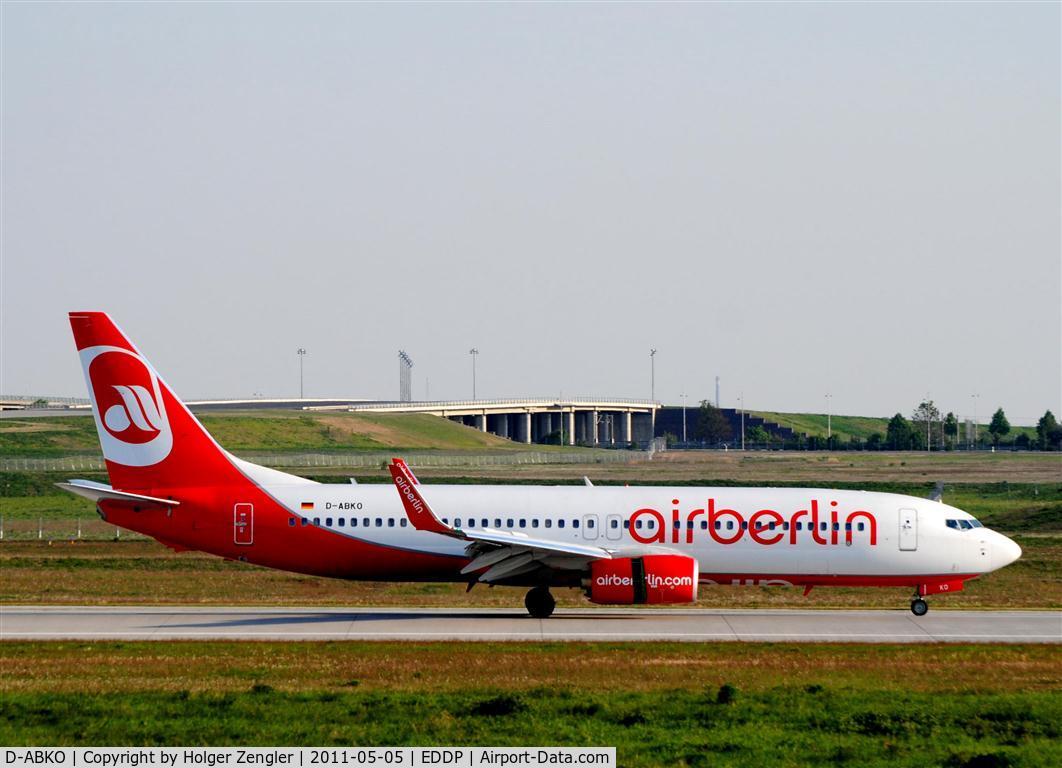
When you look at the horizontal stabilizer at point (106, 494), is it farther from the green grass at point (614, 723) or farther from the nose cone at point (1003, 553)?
→ the nose cone at point (1003, 553)

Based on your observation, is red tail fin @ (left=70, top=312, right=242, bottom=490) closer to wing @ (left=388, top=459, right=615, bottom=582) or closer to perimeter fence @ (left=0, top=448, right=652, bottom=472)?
wing @ (left=388, top=459, right=615, bottom=582)

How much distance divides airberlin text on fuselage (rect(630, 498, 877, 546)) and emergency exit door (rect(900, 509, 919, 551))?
700 millimetres

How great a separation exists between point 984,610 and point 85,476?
67.0 meters

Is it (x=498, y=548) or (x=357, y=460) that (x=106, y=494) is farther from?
(x=357, y=460)

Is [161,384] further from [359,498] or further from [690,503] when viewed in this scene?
[690,503]

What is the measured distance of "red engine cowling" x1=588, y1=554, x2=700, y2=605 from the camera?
32625 millimetres

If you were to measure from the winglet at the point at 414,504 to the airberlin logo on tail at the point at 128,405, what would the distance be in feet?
23.2

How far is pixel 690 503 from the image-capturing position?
3475cm

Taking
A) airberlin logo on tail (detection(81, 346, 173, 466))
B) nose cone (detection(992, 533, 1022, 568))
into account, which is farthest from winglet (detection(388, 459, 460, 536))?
nose cone (detection(992, 533, 1022, 568))

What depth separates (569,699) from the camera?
70.2ft

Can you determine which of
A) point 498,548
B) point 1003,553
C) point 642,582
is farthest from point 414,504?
point 1003,553

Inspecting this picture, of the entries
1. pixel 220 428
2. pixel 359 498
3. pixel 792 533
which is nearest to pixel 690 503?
pixel 792 533

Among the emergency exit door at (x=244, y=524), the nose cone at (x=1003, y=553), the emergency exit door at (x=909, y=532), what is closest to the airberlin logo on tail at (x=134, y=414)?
the emergency exit door at (x=244, y=524)

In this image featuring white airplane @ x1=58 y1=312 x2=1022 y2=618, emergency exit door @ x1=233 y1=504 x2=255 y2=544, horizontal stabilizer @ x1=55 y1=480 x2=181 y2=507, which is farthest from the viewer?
emergency exit door @ x1=233 y1=504 x2=255 y2=544
